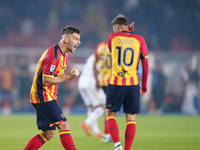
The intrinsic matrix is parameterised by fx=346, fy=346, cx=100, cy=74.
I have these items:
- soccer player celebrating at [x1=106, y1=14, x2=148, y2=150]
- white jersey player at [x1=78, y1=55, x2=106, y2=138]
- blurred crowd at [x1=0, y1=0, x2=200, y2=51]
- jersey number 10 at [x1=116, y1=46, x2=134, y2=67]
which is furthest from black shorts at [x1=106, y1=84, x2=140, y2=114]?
blurred crowd at [x1=0, y1=0, x2=200, y2=51]

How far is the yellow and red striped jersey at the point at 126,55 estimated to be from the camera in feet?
16.3

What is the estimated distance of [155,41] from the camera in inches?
863

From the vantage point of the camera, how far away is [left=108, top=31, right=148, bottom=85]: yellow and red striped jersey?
4.98 metres

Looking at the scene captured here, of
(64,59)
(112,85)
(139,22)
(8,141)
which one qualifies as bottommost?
(8,141)

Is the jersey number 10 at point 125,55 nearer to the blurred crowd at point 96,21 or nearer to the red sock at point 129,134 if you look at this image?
the red sock at point 129,134

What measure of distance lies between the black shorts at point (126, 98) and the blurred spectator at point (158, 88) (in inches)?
440

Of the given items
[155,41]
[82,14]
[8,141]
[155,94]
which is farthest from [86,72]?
[82,14]

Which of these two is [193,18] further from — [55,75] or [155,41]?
[55,75]

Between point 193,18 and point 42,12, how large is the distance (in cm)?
1022

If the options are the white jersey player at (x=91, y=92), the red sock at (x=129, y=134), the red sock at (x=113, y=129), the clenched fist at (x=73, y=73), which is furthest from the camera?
the white jersey player at (x=91, y=92)

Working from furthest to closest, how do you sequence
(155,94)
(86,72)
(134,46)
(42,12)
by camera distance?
(42,12) → (155,94) → (86,72) → (134,46)

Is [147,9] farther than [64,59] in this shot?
Yes

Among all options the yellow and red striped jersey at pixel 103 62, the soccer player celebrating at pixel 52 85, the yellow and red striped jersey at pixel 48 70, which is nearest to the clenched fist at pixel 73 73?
the soccer player celebrating at pixel 52 85

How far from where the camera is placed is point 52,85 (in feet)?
13.8
